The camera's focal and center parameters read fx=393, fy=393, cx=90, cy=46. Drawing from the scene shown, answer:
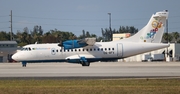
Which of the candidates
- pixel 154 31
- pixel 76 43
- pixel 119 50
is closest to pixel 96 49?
pixel 76 43

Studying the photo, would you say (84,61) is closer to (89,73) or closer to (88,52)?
(88,52)

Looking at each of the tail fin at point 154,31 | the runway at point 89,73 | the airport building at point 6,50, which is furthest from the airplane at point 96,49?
the airport building at point 6,50

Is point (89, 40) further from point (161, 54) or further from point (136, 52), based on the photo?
point (161, 54)

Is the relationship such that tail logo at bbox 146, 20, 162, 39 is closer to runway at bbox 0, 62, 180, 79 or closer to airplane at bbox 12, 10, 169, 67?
airplane at bbox 12, 10, 169, 67

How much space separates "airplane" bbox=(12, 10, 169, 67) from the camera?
5128cm

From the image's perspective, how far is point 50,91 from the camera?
1872cm

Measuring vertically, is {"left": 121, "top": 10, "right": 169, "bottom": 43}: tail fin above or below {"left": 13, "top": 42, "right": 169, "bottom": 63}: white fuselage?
above

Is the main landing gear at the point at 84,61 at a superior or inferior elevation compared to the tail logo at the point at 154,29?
inferior

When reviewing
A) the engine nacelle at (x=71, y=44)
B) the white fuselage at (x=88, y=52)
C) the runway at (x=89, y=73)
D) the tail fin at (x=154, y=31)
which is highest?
the tail fin at (x=154, y=31)

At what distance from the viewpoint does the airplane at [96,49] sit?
5128 cm

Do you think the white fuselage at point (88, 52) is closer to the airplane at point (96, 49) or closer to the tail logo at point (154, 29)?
the airplane at point (96, 49)

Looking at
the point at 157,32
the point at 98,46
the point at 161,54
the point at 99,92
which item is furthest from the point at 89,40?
the point at 161,54

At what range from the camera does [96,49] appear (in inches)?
2058

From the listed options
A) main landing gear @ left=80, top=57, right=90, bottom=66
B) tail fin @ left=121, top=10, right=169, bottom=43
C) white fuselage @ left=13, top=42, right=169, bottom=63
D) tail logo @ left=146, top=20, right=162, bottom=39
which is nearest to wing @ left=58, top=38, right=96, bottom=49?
white fuselage @ left=13, top=42, right=169, bottom=63
